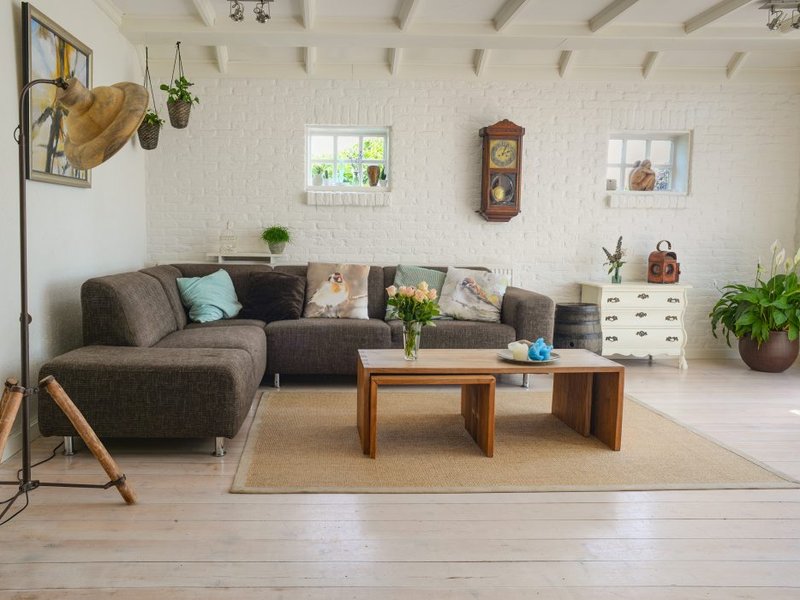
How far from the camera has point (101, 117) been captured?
272 centimetres

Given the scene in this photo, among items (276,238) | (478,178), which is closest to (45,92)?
(276,238)

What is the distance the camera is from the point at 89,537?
2.57 m

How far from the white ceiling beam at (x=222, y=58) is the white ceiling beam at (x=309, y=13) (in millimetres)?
1009

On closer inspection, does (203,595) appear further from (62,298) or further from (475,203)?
(475,203)

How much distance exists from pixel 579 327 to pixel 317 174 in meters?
2.60

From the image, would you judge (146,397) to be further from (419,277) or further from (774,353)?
(774,353)

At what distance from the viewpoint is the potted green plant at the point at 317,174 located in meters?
6.21

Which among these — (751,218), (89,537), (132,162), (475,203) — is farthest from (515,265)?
(89,537)

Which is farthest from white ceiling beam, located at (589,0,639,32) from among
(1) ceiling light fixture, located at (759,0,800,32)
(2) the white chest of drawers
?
(2) the white chest of drawers

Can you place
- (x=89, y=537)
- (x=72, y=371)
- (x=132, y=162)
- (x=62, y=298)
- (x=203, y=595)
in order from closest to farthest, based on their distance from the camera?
(x=203, y=595) → (x=89, y=537) → (x=72, y=371) → (x=62, y=298) → (x=132, y=162)

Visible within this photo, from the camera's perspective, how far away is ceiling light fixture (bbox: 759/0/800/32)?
4688 millimetres

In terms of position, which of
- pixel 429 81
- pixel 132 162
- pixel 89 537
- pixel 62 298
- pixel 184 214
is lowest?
pixel 89 537

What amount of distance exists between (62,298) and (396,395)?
2.21 meters

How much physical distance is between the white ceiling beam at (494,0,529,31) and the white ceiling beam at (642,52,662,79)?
5.52 ft
